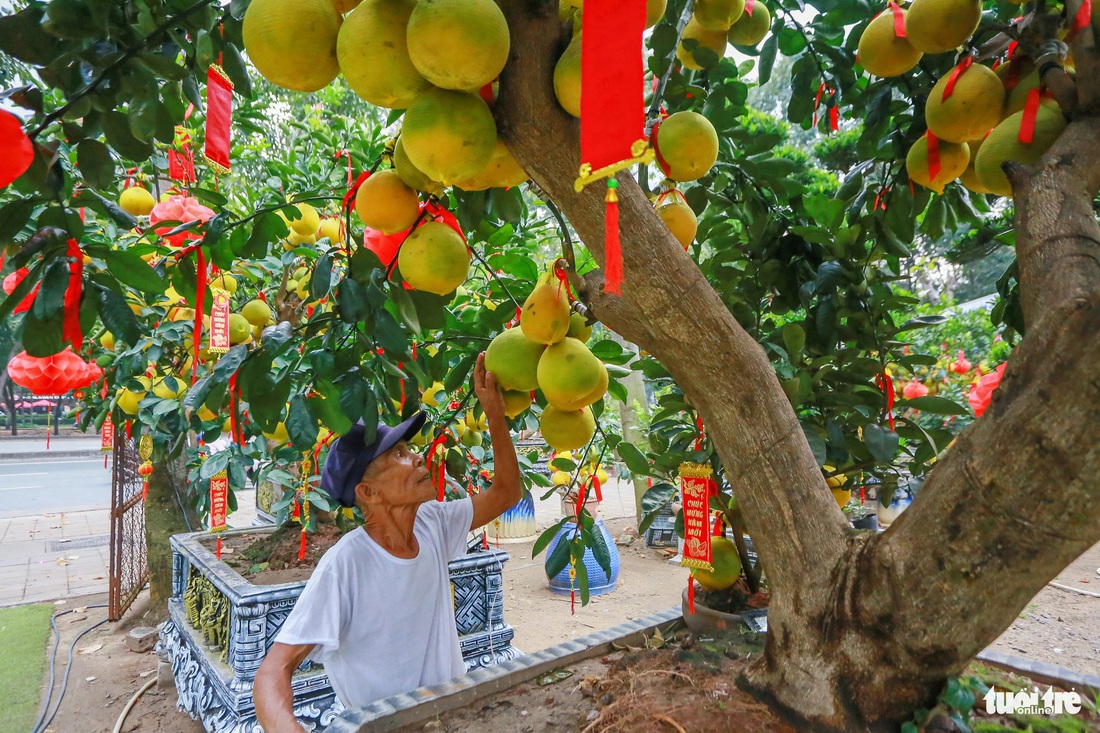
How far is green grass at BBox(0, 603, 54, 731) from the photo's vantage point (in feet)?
11.0

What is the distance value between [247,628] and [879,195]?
267 cm

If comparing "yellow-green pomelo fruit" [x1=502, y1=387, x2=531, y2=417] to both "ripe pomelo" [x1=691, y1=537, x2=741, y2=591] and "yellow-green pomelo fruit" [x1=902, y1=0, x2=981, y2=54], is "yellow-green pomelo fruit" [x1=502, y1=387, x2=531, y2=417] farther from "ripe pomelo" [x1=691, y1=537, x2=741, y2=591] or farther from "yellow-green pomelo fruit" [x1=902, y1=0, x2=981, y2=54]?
"yellow-green pomelo fruit" [x1=902, y1=0, x2=981, y2=54]

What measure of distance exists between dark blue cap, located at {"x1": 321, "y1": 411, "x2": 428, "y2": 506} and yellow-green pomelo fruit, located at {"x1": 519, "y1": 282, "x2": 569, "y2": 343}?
642 mm

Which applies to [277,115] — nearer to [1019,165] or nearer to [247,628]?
[247,628]

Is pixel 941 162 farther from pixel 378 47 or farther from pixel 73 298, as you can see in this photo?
pixel 73 298

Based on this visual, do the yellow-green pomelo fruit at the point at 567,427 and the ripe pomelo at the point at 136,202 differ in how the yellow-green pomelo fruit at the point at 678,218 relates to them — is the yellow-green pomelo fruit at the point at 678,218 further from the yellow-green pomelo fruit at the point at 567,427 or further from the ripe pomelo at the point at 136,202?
the ripe pomelo at the point at 136,202

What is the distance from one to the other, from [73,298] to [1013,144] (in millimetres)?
1498

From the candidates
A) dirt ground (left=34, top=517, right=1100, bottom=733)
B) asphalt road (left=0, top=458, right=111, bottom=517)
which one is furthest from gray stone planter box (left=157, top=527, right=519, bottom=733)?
asphalt road (left=0, top=458, right=111, bottom=517)

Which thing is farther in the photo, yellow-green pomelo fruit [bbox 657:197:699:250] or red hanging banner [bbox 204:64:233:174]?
yellow-green pomelo fruit [bbox 657:197:699:250]

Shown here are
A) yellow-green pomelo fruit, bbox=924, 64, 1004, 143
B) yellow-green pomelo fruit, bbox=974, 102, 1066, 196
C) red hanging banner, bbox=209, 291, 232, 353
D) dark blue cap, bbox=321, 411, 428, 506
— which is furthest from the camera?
red hanging banner, bbox=209, 291, 232, 353

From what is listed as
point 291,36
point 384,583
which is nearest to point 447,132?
point 291,36

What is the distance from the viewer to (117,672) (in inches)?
154

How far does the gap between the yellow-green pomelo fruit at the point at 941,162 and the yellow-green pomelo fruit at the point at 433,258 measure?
36.7 inches

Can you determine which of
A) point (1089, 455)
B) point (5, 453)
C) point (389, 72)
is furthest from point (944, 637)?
point (5, 453)
